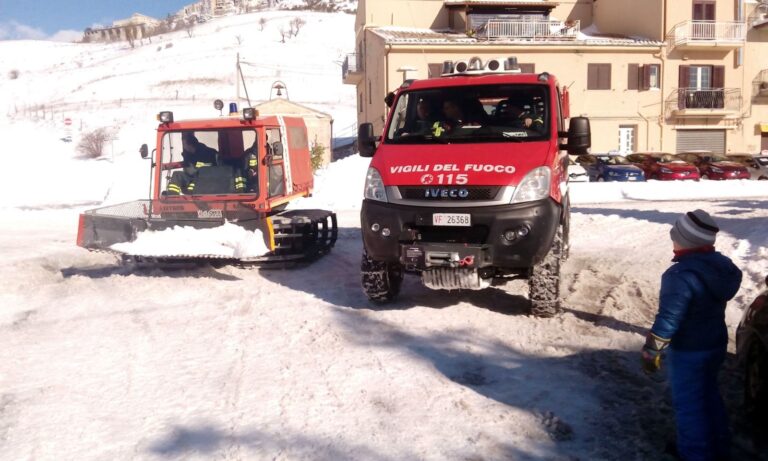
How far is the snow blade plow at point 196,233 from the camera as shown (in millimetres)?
9703

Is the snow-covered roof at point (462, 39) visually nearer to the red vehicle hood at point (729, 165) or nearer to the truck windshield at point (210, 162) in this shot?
the red vehicle hood at point (729, 165)

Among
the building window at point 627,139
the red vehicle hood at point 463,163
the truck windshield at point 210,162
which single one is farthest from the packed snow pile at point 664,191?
the red vehicle hood at point 463,163

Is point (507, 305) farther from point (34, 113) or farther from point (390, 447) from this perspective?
point (34, 113)

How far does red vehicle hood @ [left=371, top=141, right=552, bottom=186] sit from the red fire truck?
0.01 m

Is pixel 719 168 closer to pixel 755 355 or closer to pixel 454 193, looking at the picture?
pixel 454 193

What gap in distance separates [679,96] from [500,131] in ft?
123

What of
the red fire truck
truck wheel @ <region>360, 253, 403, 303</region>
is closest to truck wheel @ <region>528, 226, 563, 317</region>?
the red fire truck

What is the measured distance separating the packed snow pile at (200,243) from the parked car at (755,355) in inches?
234

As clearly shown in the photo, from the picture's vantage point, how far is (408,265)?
24.1ft

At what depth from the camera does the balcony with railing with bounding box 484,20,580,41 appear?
40.2m

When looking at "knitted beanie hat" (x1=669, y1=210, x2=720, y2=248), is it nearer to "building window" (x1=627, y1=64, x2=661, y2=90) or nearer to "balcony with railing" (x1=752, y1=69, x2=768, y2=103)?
"building window" (x1=627, y1=64, x2=661, y2=90)

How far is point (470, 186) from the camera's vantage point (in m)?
7.11

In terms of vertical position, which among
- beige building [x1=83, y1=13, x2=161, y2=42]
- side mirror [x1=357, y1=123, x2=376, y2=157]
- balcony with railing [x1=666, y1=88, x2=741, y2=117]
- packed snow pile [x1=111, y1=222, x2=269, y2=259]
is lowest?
packed snow pile [x1=111, y1=222, x2=269, y2=259]

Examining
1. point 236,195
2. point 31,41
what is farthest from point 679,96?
point 31,41
